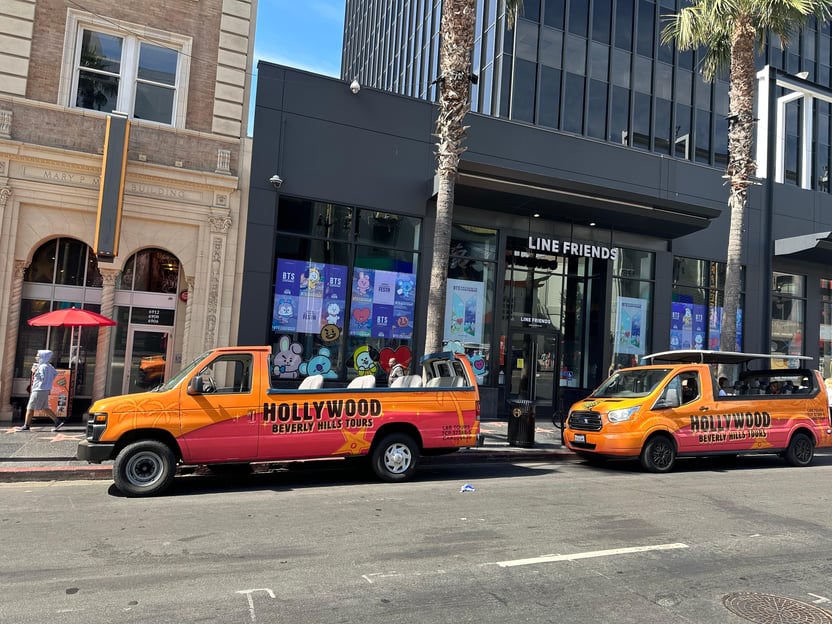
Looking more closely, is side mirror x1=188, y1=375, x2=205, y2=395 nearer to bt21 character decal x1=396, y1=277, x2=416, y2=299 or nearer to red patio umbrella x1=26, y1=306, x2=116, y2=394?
red patio umbrella x1=26, y1=306, x2=116, y2=394

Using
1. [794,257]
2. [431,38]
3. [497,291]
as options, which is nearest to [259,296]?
[497,291]

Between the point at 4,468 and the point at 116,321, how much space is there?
587 centimetres

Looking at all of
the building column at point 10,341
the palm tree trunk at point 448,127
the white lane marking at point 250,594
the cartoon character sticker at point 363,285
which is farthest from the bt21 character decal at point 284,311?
the white lane marking at point 250,594

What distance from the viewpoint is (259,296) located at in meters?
14.6

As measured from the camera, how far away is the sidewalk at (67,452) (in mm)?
9047

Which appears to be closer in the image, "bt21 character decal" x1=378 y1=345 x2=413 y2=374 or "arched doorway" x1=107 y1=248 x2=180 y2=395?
"arched doorway" x1=107 y1=248 x2=180 y2=395

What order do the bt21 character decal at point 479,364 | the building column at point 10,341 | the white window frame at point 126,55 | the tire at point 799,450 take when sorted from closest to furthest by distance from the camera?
the tire at point 799,450 → the building column at point 10,341 → the white window frame at point 126,55 → the bt21 character decal at point 479,364

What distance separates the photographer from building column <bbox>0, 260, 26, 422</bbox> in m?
13.3

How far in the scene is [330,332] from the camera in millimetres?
15320

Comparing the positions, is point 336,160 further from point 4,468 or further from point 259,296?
point 4,468

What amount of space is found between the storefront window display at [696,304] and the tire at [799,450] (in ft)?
24.7

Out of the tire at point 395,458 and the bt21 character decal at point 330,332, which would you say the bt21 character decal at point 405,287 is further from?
the tire at point 395,458

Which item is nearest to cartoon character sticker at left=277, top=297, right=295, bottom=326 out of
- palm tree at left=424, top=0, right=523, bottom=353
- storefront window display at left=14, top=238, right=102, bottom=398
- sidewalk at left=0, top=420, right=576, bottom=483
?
palm tree at left=424, top=0, right=523, bottom=353

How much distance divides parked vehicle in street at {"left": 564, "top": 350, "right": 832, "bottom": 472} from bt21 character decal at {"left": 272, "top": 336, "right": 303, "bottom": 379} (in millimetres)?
6524
